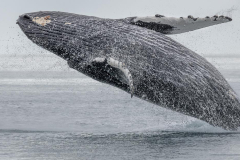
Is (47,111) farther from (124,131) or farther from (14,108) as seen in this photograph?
(124,131)

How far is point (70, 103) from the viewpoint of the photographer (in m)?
18.1

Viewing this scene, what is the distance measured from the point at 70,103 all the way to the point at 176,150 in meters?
9.01

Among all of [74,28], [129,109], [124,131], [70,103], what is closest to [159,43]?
[74,28]

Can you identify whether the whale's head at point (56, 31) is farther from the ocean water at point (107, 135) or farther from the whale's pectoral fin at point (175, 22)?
the whale's pectoral fin at point (175, 22)

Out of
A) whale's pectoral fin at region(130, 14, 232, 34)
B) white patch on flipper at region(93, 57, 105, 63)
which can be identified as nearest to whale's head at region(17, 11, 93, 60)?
white patch on flipper at region(93, 57, 105, 63)

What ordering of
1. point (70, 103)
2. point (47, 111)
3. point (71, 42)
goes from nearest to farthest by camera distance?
point (71, 42), point (47, 111), point (70, 103)

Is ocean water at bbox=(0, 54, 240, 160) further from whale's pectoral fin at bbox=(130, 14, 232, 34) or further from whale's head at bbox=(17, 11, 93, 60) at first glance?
whale's pectoral fin at bbox=(130, 14, 232, 34)

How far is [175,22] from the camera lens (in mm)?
10469

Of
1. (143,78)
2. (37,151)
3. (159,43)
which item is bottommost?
(37,151)

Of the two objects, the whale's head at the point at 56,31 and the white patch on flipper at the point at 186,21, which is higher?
the white patch on flipper at the point at 186,21

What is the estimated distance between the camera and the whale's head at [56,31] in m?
10.1

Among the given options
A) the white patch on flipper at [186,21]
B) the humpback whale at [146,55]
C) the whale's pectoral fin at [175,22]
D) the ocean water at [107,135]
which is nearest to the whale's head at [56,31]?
the humpback whale at [146,55]

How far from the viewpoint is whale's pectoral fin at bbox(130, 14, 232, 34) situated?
10430 millimetres

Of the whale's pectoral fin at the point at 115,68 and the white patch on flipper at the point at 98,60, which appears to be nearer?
the whale's pectoral fin at the point at 115,68
